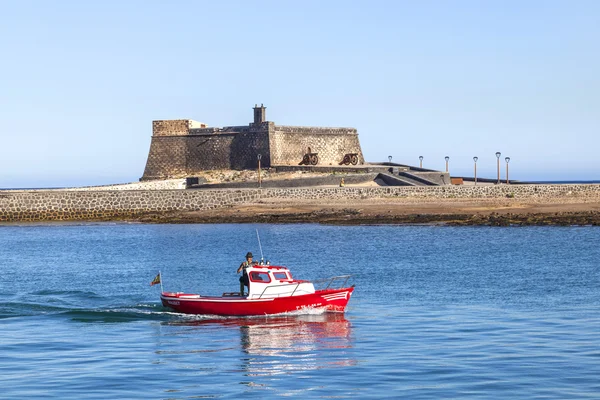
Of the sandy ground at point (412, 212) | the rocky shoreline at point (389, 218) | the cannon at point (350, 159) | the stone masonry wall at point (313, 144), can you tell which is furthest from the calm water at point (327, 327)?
the cannon at point (350, 159)

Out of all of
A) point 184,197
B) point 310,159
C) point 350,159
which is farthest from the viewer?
point 350,159

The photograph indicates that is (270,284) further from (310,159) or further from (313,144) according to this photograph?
(313,144)

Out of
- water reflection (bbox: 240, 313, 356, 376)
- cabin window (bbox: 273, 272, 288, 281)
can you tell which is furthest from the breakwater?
water reflection (bbox: 240, 313, 356, 376)

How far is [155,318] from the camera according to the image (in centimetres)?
2506

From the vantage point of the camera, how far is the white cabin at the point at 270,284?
80.3 feet

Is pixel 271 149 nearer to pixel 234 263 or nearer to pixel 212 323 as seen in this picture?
pixel 234 263

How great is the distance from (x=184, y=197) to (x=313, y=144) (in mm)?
18309

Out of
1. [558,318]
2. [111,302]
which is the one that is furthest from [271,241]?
[558,318]

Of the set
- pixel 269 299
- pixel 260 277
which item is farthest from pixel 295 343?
pixel 260 277

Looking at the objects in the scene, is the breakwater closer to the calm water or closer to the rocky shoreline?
the rocky shoreline

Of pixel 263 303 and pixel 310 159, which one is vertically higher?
pixel 310 159

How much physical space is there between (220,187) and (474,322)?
3731cm

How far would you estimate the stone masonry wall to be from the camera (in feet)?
224

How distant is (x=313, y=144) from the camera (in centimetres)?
7119
